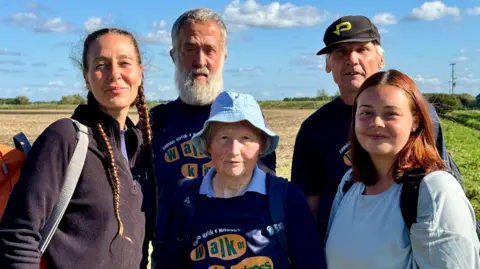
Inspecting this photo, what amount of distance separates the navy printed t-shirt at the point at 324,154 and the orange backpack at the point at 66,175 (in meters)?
1.56

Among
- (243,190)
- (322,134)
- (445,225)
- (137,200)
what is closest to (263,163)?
(322,134)

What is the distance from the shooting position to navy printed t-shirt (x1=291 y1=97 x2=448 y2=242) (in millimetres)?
3557

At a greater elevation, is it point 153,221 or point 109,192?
point 109,192

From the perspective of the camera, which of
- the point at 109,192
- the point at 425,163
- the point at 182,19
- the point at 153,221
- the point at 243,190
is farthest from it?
the point at 182,19

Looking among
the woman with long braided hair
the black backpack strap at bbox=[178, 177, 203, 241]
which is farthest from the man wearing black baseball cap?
the woman with long braided hair

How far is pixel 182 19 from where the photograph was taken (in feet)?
14.1

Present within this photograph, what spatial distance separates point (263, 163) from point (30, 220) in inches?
64.6

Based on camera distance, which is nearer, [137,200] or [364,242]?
[364,242]

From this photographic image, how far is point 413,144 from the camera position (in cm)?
268

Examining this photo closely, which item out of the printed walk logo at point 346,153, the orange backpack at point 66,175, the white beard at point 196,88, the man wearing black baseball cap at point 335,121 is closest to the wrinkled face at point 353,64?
the man wearing black baseball cap at point 335,121

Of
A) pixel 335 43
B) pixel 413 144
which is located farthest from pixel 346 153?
pixel 413 144

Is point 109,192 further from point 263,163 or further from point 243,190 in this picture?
point 263,163

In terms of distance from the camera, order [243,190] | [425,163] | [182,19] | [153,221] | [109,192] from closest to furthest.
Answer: [425,163]
[109,192]
[243,190]
[153,221]
[182,19]

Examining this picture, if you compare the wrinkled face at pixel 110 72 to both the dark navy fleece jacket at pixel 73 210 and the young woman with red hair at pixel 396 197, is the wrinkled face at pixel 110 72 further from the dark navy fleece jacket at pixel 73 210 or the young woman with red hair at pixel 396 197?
the young woman with red hair at pixel 396 197
